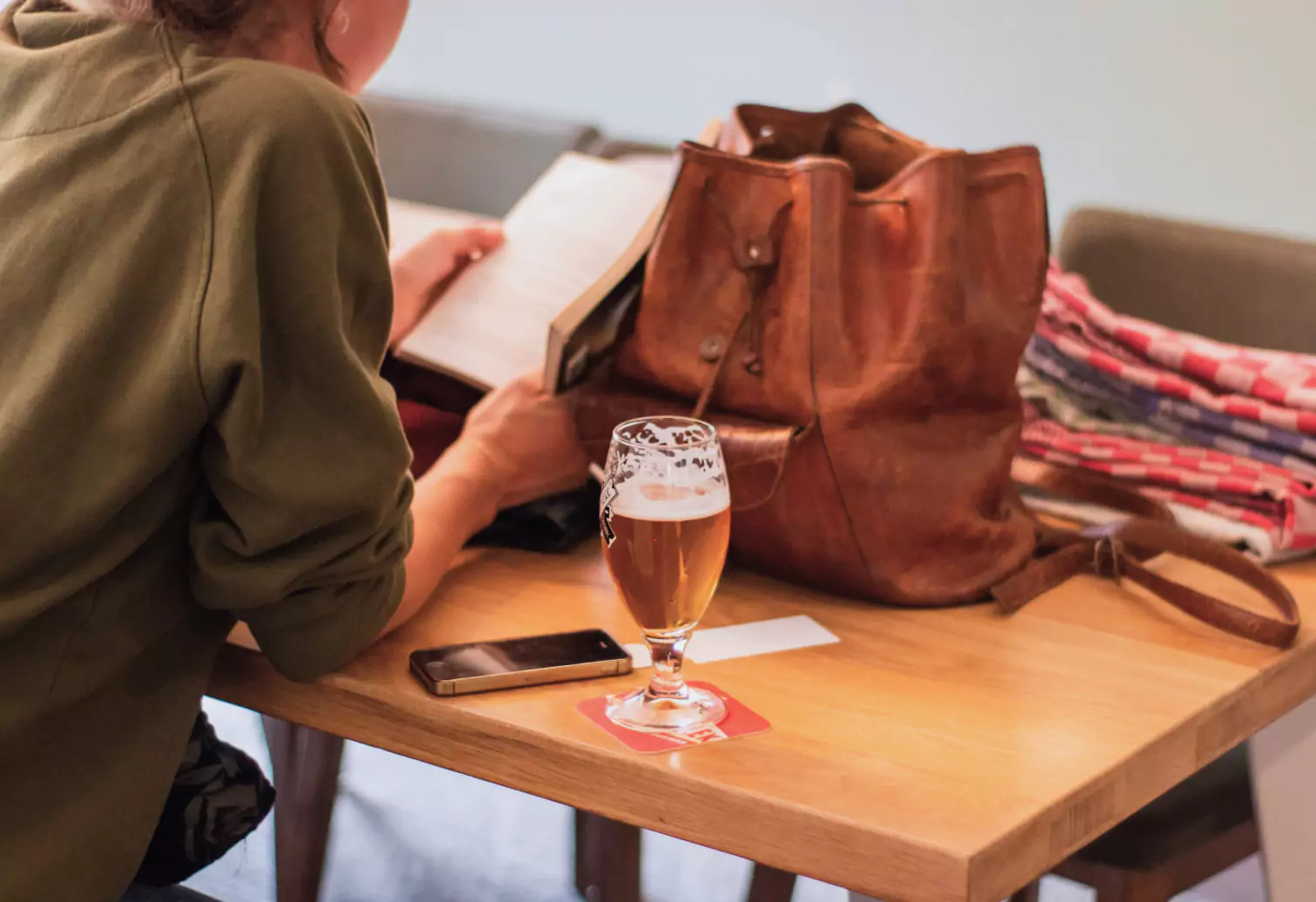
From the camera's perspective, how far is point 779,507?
106cm

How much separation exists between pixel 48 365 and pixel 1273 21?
5.44ft

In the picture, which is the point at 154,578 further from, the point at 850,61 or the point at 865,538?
the point at 850,61

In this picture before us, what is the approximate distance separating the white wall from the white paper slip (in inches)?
50.3

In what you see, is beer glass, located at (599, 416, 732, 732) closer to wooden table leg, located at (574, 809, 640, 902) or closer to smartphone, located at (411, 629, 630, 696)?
smartphone, located at (411, 629, 630, 696)

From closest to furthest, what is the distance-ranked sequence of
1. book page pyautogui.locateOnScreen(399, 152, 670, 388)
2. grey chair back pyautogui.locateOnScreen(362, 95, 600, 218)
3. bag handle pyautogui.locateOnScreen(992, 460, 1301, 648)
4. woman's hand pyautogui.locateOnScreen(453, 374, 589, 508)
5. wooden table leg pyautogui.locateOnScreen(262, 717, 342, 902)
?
bag handle pyautogui.locateOnScreen(992, 460, 1301, 648) → woman's hand pyautogui.locateOnScreen(453, 374, 589, 508) → book page pyautogui.locateOnScreen(399, 152, 670, 388) → wooden table leg pyautogui.locateOnScreen(262, 717, 342, 902) → grey chair back pyautogui.locateOnScreen(362, 95, 600, 218)

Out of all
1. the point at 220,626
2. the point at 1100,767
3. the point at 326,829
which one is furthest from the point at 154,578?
the point at 326,829

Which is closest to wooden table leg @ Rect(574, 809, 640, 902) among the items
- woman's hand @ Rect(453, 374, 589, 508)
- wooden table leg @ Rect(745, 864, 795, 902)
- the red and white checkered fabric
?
wooden table leg @ Rect(745, 864, 795, 902)

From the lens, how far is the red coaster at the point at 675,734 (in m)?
0.84

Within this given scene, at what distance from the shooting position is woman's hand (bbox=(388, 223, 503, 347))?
1312mm

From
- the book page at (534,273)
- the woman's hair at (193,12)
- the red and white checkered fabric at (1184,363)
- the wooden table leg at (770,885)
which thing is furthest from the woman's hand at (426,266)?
the wooden table leg at (770,885)

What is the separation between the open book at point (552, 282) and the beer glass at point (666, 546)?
11.4 inches

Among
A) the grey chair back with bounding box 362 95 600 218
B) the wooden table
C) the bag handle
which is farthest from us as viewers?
the grey chair back with bounding box 362 95 600 218

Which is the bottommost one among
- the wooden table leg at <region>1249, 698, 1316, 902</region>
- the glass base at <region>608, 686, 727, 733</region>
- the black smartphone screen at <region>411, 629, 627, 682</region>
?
the wooden table leg at <region>1249, 698, 1316, 902</region>

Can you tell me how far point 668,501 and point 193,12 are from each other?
41 centimetres
